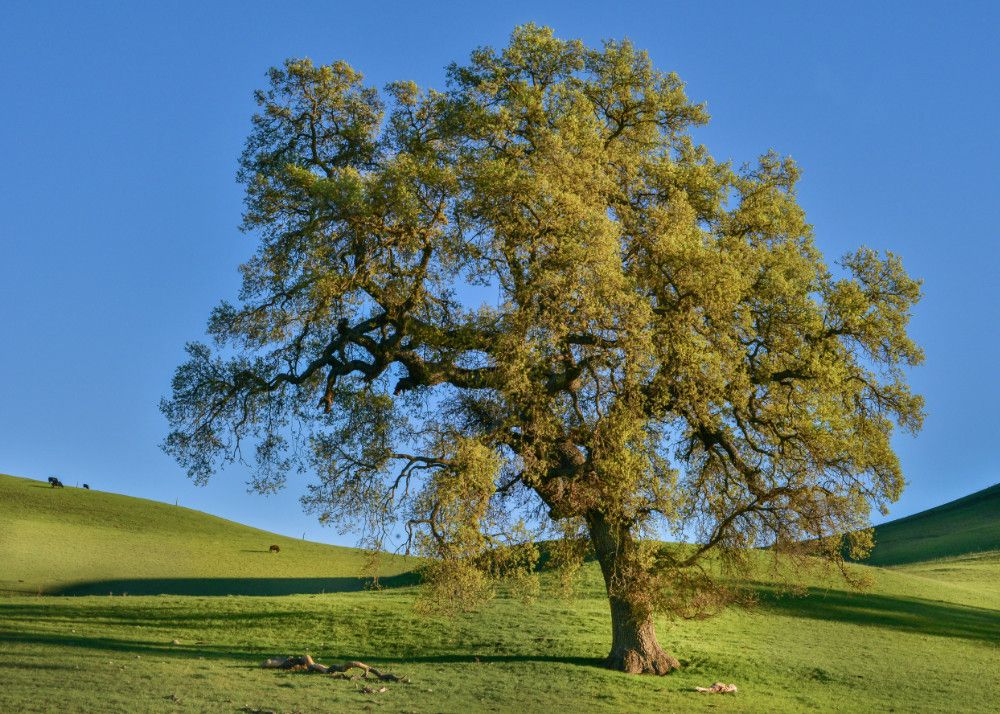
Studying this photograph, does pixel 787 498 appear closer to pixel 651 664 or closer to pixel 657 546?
pixel 657 546

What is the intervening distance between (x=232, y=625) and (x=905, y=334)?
24444 mm

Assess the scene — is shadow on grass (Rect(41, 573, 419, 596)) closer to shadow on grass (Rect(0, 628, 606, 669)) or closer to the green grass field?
the green grass field

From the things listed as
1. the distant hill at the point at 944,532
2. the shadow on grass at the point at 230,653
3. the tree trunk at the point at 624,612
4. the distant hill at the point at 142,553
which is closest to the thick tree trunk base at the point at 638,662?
the tree trunk at the point at 624,612

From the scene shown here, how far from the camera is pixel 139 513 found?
232ft

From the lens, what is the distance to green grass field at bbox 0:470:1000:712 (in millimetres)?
23016

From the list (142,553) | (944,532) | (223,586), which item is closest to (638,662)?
(223,586)

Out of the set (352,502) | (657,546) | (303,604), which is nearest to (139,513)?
(303,604)

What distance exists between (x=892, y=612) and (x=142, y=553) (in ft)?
137

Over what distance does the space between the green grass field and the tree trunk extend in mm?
1026

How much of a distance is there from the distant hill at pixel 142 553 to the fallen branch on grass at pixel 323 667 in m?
16.5

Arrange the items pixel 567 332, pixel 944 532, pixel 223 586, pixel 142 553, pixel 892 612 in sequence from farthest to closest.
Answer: pixel 944 532
pixel 142 553
pixel 223 586
pixel 892 612
pixel 567 332

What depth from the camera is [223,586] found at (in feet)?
171

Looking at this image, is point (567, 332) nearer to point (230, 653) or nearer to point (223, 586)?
point (230, 653)

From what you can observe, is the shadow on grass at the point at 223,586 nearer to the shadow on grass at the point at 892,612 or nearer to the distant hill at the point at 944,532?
the shadow on grass at the point at 892,612
